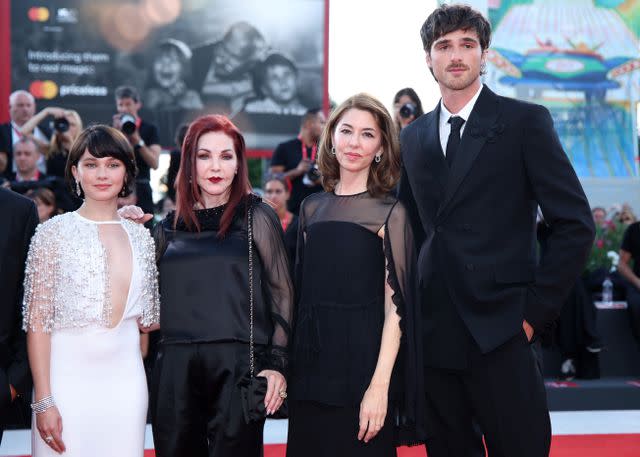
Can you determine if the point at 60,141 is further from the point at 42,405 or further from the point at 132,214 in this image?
the point at 42,405

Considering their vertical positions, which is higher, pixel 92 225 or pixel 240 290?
pixel 92 225

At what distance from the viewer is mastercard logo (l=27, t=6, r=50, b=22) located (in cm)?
792

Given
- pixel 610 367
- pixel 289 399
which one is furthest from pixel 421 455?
pixel 610 367

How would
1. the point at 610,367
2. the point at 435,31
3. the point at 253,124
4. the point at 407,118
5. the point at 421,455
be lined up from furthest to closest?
1. the point at 253,124
2. the point at 610,367
3. the point at 407,118
4. the point at 421,455
5. the point at 435,31

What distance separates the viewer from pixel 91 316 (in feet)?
9.05

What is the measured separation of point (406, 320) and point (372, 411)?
1.02ft

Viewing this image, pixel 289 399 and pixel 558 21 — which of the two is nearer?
pixel 289 399

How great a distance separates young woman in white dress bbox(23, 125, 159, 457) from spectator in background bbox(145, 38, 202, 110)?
5.52 metres

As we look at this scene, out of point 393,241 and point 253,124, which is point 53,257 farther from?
point 253,124

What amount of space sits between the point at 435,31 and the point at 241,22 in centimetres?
596

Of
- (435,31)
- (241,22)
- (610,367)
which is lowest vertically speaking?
(610,367)

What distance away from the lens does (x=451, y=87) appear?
2.83 m

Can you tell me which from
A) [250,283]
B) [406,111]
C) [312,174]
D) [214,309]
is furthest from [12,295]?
[312,174]

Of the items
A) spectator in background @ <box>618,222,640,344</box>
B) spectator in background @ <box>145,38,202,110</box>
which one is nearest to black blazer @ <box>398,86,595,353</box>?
spectator in background @ <box>618,222,640,344</box>
